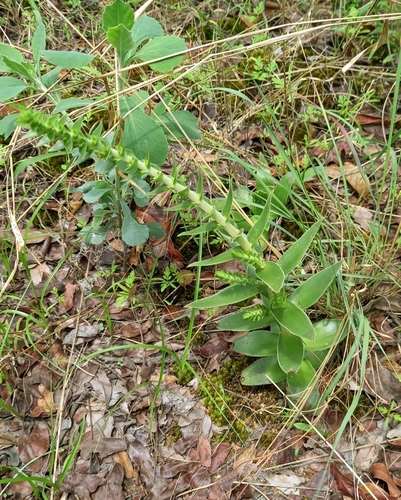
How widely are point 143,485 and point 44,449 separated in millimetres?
445

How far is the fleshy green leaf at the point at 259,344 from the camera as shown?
1.81 metres

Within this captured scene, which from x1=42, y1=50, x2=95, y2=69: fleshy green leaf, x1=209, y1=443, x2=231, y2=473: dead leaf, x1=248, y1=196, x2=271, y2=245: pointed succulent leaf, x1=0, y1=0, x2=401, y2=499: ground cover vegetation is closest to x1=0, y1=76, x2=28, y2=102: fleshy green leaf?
x1=0, y1=0, x2=401, y2=499: ground cover vegetation

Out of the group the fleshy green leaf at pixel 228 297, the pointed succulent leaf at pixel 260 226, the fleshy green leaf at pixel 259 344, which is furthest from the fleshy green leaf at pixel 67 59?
the fleshy green leaf at pixel 259 344

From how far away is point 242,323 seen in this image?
5.83 ft

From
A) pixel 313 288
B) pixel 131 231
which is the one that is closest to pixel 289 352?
pixel 313 288

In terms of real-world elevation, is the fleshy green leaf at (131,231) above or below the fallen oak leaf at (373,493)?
above

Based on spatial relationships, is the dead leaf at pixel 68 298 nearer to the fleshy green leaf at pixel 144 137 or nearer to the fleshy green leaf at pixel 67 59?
the fleshy green leaf at pixel 144 137

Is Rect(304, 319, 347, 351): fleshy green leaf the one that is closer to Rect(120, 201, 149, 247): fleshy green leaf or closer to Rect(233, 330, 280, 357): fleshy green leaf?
Rect(233, 330, 280, 357): fleshy green leaf

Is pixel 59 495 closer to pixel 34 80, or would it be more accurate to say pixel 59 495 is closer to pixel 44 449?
pixel 44 449

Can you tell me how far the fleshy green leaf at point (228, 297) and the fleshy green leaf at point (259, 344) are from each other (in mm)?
255

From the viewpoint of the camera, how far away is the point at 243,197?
6.90ft

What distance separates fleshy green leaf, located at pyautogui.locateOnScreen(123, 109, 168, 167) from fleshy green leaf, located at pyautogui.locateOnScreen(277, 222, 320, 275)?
0.57 meters

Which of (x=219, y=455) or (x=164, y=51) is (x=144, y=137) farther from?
(x=219, y=455)

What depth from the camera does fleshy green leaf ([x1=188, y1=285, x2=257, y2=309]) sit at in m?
1.63
